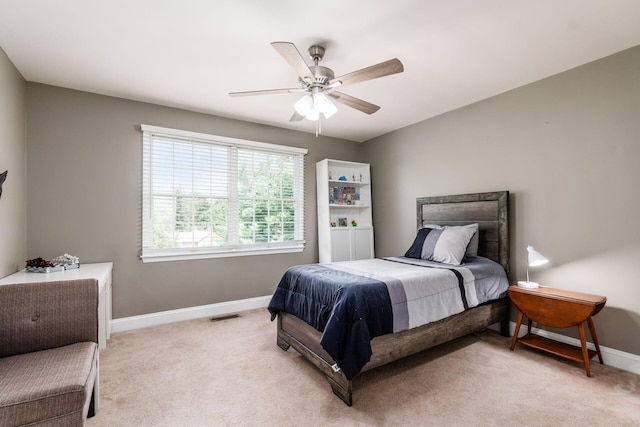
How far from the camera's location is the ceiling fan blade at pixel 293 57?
1.72 m

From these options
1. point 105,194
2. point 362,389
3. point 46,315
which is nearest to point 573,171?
point 362,389

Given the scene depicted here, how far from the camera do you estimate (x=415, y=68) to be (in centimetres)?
269

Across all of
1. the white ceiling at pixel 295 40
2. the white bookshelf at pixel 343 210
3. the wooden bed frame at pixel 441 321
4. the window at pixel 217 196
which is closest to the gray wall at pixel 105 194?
the window at pixel 217 196

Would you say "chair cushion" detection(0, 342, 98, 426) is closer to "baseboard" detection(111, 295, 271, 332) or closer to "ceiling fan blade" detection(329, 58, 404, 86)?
"baseboard" detection(111, 295, 271, 332)

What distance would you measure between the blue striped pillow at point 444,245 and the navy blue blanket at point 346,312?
1.23m

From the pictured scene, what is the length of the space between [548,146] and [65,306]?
13.6 ft

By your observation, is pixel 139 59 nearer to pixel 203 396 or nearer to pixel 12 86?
pixel 12 86

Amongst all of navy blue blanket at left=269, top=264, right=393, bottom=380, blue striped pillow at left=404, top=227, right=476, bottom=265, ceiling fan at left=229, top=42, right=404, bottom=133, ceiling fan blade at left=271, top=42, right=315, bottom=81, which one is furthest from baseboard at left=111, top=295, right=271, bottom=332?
ceiling fan blade at left=271, top=42, right=315, bottom=81

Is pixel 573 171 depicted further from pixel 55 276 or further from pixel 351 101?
Result: pixel 55 276

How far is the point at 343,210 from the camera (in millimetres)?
4902

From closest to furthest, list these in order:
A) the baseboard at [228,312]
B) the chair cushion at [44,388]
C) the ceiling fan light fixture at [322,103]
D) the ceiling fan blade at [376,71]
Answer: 1. the chair cushion at [44,388]
2. the ceiling fan blade at [376,71]
3. the ceiling fan light fixture at [322,103]
4. the baseboard at [228,312]

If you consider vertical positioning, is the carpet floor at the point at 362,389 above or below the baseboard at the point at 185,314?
below

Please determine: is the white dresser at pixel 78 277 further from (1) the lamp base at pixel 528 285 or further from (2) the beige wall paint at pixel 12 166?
(1) the lamp base at pixel 528 285

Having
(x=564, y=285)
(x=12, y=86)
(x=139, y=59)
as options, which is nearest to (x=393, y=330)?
(x=564, y=285)
